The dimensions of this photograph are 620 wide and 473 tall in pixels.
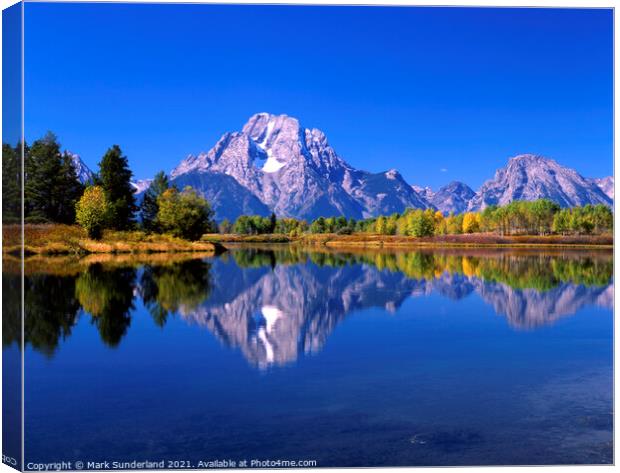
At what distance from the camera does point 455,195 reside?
8400cm

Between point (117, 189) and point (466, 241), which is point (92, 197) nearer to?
point (117, 189)

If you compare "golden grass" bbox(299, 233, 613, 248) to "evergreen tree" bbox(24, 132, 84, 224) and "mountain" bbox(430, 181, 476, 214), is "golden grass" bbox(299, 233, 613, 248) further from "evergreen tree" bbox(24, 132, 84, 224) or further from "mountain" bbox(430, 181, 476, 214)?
"evergreen tree" bbox(24, 132, 84, 224)

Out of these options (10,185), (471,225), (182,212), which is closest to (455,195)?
(471,225)

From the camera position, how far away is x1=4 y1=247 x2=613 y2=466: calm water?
24.3 ft

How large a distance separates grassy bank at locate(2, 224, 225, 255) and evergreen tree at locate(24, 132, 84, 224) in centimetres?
49

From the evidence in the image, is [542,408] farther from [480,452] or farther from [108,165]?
→ [108,165]

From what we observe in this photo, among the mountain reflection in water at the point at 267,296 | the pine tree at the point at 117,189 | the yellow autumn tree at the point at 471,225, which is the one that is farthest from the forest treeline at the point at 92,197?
the yellow autumn tree at the point at 471,225

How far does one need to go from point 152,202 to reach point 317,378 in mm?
45297

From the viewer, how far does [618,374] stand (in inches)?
328

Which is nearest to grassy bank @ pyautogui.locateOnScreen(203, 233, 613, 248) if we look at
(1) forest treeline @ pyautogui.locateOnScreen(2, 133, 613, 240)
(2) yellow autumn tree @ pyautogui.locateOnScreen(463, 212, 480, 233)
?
(1) forest treeline @ pyautogui.locateOnScreen(2, 133, 613, 240)

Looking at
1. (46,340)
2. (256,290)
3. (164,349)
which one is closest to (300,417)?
(164,349)

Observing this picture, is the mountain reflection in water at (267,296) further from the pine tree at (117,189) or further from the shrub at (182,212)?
the shrub at (182,212)

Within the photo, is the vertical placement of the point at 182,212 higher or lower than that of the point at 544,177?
higher

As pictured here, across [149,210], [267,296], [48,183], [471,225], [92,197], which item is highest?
[149,210]
